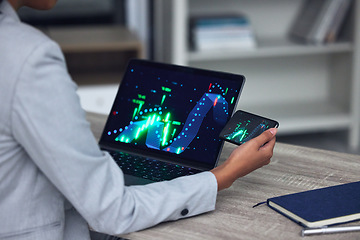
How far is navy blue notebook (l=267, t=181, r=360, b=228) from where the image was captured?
0.90m

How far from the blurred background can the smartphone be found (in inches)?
62.0

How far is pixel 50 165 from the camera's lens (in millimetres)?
810

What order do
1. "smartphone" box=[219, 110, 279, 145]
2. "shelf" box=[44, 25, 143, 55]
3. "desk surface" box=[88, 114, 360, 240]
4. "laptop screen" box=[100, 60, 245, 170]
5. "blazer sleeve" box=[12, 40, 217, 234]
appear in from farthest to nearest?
"shelf" box=[44, 25, 143, 55] < "laptop screen" box=[100, 60, 245, 170] < "smartphone" box=[219, 110, 279, 145] < "desk surface" box=[88, 114, 360, 240] < "blazer sleeve" box=[12, 40, 217, 234]

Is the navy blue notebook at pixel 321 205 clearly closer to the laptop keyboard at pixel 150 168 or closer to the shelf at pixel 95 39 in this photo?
the laptop keyboard at pixel 150 168

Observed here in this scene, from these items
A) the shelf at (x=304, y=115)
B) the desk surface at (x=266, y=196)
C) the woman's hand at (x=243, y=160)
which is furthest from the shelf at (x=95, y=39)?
the woman's hand at (x=243, y=160)

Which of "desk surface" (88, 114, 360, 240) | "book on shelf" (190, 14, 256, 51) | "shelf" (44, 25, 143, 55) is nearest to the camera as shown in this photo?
"desk surface" (88, 114, 360, 240)

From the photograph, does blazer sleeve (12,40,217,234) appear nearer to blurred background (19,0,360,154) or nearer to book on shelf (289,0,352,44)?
blurred background (19,0,360,154)

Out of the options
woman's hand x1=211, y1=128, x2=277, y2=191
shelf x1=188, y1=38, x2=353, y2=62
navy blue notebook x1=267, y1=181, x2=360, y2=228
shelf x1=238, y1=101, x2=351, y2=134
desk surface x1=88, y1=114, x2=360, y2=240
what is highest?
woman's hand x1=211, y1=128, x2=277, y2=191

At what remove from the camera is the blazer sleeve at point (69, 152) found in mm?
783

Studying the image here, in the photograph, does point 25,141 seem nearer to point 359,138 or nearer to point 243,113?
point 243,113

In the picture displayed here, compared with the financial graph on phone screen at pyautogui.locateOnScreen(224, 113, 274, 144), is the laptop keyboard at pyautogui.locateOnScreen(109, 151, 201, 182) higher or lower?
lower

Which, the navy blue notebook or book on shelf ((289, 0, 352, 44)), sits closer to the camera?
the navy blue notebook

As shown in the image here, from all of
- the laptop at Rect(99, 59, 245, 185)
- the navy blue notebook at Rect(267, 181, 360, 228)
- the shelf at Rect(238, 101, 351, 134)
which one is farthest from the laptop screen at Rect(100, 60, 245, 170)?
the shelf at Rect(238, 101, 351, 134)

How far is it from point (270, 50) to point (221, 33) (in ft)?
0.84
